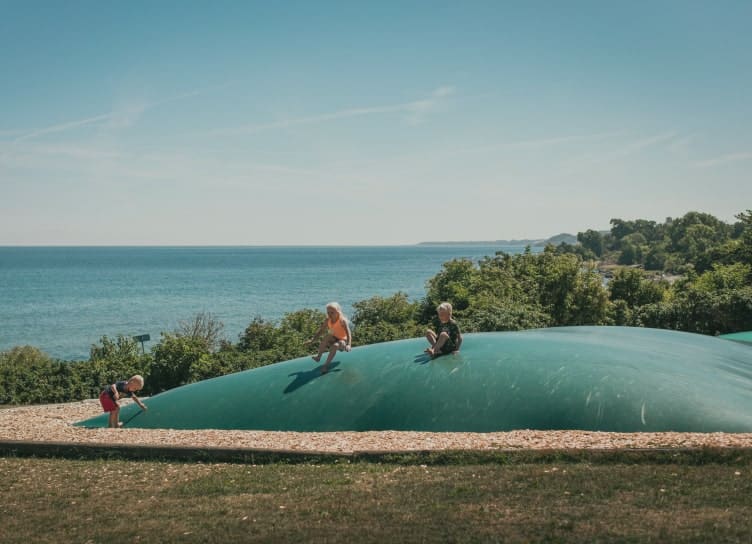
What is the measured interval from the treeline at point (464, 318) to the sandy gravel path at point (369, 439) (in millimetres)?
6784

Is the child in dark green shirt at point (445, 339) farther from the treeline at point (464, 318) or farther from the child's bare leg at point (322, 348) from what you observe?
the treeline at point (464, 318)

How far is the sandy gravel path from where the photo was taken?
951cm

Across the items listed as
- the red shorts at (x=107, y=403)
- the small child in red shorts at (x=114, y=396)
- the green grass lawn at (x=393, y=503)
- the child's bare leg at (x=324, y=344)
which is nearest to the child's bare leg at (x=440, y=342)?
the child's bare leg at (x=324, y=344)

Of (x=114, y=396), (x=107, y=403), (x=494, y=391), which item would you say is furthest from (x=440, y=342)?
(x=107, y=403)

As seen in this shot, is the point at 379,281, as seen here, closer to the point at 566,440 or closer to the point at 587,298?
the point at 587,298

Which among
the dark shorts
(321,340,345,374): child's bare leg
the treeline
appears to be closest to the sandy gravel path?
(321,340,345,374): child's bare leg

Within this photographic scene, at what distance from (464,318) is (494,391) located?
12095mm

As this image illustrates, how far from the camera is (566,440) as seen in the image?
9922 mm

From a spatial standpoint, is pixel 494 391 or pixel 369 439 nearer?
pixel 369 439

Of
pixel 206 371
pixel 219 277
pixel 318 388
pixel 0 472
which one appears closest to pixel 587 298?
pixel 206 371

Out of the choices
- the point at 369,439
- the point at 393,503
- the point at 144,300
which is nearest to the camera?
the point at 393,503

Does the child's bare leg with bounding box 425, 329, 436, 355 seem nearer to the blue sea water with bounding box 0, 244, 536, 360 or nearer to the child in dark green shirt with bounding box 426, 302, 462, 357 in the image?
the child in dark green shirt with bounding box 426, 302, 462, 357

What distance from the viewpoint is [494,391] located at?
12.0 metres

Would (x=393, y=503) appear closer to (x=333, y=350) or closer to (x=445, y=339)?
(x=445, y=339)
